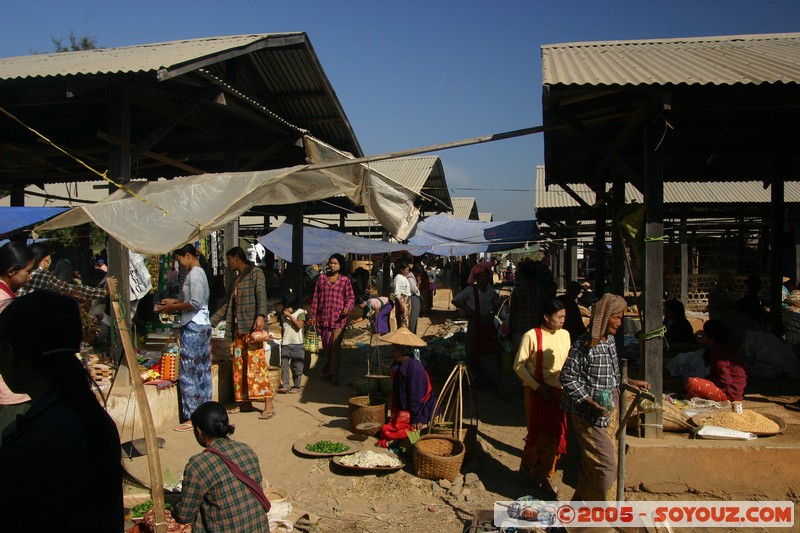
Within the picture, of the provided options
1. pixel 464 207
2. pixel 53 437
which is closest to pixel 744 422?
pixel 53 437

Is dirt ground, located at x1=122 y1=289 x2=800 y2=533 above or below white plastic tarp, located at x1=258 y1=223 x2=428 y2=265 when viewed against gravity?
below

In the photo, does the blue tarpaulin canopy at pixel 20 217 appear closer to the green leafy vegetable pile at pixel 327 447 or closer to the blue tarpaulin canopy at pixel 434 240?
the green leafy vegetable pile at pixel 327 447

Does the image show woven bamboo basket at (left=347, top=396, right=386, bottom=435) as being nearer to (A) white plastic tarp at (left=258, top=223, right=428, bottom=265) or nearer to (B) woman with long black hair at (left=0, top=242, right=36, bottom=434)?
(B) woman with long black hair at (left=0, top=242, right=36, bottom=434)

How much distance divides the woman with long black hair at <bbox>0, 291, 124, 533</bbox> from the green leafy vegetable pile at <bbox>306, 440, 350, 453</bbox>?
3.84 m

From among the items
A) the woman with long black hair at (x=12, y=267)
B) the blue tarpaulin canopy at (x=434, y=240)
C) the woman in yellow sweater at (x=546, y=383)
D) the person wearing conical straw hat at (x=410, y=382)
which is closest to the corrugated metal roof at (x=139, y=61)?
the woman with long black hair at (x=12, y=267)

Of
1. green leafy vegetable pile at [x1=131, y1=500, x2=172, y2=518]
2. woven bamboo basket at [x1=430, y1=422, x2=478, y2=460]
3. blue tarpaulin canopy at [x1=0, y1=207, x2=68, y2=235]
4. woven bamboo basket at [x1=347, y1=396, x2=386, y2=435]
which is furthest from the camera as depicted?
blue tarpaulin canopy at [x1=0, y1=207, x2=68, y2=235]

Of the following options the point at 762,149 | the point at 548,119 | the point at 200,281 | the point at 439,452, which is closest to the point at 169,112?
the point at 200,281

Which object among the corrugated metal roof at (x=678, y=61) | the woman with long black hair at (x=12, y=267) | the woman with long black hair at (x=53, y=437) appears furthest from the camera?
the corrugated metal roof at (x=678, y=61)

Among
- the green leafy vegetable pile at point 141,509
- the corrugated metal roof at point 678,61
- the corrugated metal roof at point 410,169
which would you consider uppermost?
the corrugated metal roof at point 410,169

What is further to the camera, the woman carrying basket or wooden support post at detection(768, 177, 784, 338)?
wooden support post at detection(768, 177, 784, 338)

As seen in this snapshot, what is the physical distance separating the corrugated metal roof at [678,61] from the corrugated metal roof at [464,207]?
23.6 meters

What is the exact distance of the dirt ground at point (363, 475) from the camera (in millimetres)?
4426

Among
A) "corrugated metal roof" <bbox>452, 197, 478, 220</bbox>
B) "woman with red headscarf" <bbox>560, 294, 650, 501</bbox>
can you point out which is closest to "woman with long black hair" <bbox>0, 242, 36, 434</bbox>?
"woman with red headscarf" <bbox>560, 294, 650, 501</bbox>

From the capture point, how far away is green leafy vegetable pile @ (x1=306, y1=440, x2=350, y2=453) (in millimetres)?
5527
